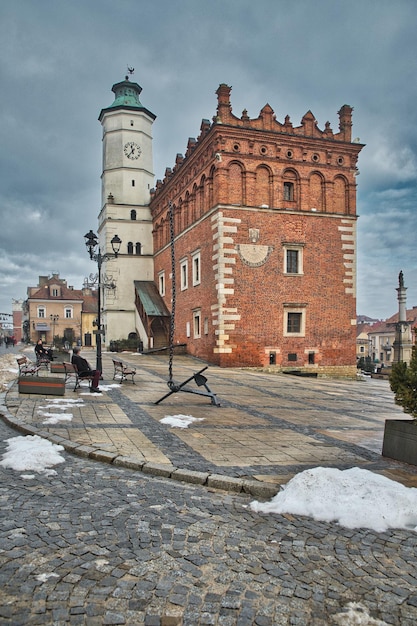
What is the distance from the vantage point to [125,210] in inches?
1585

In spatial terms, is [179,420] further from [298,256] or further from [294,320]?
[298,256]

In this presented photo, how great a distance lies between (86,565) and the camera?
365cm

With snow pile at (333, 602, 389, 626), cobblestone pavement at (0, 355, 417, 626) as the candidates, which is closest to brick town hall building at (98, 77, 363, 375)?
cobblestone pavement at (0, 355, 417, 626)

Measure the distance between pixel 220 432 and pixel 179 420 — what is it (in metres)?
1.23

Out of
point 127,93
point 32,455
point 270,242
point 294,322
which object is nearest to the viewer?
point 32,455

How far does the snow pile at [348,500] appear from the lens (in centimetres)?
462

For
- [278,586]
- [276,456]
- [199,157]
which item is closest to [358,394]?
[276,456]

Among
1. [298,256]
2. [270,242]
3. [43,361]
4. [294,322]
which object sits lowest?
[43,361]

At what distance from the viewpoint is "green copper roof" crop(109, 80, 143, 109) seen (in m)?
41.1

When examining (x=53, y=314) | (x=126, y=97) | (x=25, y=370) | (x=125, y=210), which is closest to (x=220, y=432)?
(x=25, y=370)

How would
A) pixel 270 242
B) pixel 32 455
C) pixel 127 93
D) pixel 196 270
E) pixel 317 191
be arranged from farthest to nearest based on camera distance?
pixel 127 93 → pixel 196 270 → pixel 317 191 → pixel 270 242 → pixel 32 455

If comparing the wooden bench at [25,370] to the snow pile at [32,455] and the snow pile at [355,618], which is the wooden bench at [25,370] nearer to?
the snow pile at [32,455]

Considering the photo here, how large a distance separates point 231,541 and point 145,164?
4023cm

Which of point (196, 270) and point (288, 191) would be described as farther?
point (196, 270)
